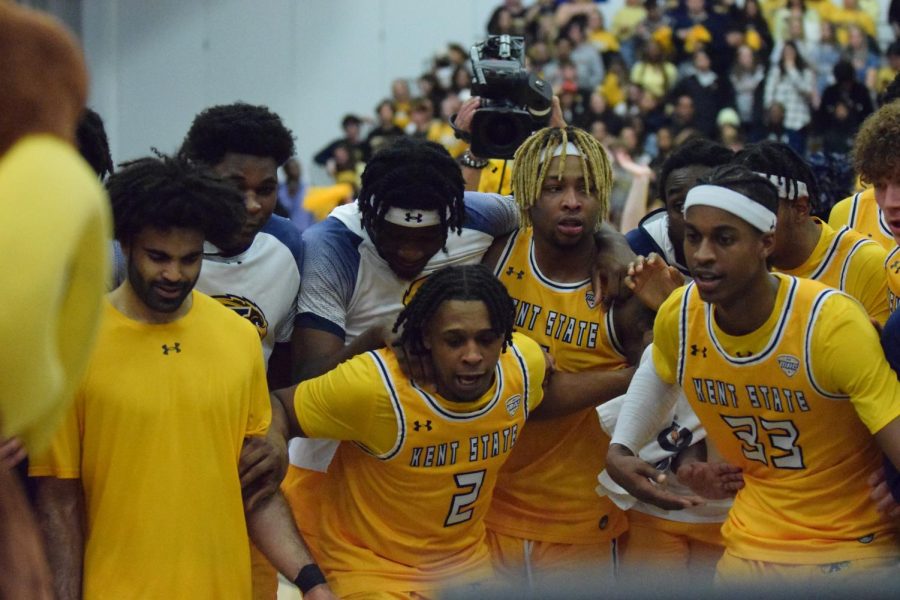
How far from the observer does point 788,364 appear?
4.13m

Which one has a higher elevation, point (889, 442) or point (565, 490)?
point (889, 442)

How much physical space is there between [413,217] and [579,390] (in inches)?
31.0

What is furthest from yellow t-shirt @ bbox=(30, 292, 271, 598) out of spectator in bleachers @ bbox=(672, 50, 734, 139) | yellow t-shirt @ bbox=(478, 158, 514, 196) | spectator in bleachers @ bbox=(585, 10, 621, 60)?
spectator in bleachers @ bbox=(585, 10, 621, 60)

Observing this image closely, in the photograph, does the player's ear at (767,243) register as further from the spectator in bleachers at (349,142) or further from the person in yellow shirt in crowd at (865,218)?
the spectator in bleachers at (349,142)

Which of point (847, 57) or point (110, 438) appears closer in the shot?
point (110, 438)

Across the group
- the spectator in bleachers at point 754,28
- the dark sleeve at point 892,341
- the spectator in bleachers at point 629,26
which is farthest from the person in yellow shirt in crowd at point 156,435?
the spectator in bleachers at point 629,26

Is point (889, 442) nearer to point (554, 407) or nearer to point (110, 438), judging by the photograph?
point (554, 407)

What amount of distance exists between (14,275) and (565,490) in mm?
3496

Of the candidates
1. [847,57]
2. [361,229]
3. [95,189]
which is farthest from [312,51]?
[95,189]

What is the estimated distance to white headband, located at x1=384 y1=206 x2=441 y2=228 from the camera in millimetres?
4723

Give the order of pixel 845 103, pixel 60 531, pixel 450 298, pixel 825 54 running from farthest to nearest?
pixel 825 54, pixel 845 103, pixel 450 298, pixel 60 531

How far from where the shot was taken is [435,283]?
453 centimetres

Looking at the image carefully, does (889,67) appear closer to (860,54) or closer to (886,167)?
(860,54)

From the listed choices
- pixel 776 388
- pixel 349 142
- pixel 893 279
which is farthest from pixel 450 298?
pixel 349 142
